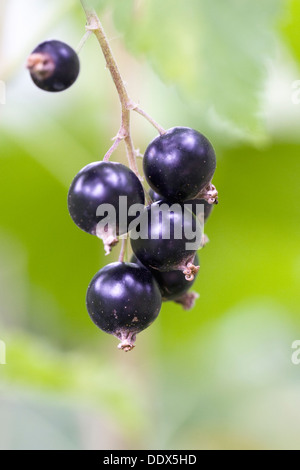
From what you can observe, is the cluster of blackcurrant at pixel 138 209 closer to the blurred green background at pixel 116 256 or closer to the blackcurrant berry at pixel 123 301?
the blackcurrant berry at pixel 123 301

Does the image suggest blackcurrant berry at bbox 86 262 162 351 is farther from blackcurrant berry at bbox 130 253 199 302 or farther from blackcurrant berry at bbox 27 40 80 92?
blackcurrant berry at bbox 27 40 80 92

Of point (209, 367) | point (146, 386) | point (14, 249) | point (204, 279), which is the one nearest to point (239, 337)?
point (209, 367)

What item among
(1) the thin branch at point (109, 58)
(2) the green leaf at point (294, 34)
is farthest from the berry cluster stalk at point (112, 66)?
(2) the green leaf at point (294, 34)

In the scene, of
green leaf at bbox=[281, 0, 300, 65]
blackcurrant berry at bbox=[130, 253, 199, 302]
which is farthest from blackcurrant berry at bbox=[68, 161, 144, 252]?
green leaf at bbox=[281, 0, 300, 65]

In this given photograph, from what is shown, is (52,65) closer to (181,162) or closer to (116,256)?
(181,162)

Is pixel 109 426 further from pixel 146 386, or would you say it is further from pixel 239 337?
pixel 239 337

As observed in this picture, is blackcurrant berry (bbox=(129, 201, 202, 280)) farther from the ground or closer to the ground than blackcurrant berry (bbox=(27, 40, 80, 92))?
closer to the ground

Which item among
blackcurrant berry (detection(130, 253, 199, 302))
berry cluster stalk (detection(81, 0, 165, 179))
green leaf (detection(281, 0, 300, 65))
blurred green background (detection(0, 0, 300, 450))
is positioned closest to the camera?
berry cluster stalk (detection(81, 0, 165, 179))
